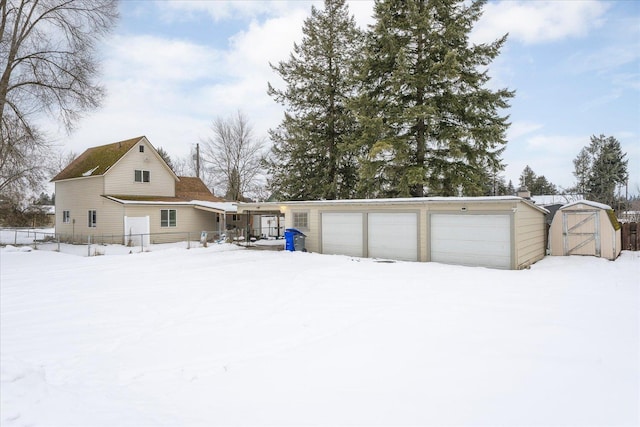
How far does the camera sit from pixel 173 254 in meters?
15.7

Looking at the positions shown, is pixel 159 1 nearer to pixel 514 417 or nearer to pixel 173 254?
pixel 173 254

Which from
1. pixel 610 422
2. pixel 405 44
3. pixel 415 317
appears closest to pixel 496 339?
pixel 415 317

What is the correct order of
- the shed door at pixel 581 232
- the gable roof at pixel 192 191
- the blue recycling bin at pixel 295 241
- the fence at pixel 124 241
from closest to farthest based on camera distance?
1. the shed door at pixel 581 232
2. the blue recycling bin at pixel 295 241
3. the fence at pixel 124 241
4. the gable roof at pixel 192 191

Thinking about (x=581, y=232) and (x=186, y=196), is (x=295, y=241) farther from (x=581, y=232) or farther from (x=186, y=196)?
(x=186, y=196)

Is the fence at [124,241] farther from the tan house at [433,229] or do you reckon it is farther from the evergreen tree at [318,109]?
the tan house at [433,229]

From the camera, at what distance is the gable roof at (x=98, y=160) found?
23.0 m

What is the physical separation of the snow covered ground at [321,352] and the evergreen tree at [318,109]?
585 inches

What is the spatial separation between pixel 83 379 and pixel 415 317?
4.94 meters

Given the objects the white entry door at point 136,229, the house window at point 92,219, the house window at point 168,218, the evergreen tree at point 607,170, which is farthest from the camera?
the evergreen tree at point 607,170

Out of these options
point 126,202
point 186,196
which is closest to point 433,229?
point 126,202

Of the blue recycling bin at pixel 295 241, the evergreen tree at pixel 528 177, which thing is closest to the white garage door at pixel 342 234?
the blue recycling bin at pixel 295 241

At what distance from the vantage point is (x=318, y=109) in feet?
79.2

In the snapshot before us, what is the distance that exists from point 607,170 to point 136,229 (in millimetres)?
42537

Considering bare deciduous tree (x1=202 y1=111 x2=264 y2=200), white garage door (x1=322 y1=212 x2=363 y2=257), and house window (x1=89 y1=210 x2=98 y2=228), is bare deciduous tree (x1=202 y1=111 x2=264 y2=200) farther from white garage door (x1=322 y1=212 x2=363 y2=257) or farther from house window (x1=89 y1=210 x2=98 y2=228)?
white garage door (x1=322 y1=212 x2=363 y2=257)
